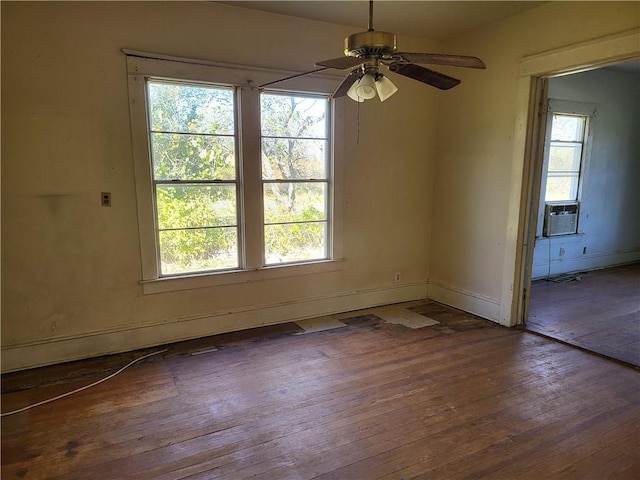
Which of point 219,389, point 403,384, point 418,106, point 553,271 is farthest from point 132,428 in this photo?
point 553,271

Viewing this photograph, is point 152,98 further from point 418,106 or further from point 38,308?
point 418,106

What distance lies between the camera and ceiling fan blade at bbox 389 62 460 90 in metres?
2.14

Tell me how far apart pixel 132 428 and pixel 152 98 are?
2.35 metres

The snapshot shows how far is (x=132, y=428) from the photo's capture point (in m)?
2.34

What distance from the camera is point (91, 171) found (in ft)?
9.93

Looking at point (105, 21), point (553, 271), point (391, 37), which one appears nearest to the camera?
point (391, 37)

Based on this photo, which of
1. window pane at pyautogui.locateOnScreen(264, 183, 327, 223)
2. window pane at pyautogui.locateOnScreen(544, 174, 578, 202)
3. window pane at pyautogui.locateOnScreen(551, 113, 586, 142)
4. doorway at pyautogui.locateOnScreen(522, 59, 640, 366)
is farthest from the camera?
window pane at pyautogui.locateOnScreen(544, 174, 578, 202)

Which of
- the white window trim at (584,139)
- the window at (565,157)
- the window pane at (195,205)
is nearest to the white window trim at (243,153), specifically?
the window pane at (195,205)

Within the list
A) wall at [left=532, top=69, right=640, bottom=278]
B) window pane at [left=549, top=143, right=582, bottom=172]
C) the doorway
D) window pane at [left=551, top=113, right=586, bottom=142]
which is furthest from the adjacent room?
window pane at [left=551, top=113, right=586, bottom=142]

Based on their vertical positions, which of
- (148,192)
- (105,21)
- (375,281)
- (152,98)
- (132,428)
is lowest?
(132,428)

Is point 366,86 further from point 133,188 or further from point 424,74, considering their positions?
point 133,188

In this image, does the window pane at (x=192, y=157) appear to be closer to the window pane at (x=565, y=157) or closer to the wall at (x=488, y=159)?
the wall at (x=488, y=159)

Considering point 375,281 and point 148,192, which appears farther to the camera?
point 375,281

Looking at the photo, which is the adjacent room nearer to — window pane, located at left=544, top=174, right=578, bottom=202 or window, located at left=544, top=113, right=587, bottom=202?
window pane, located at left=544, top=174, right=578, bottom=202
